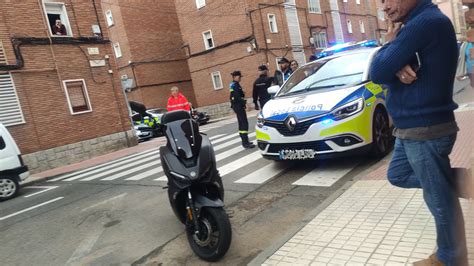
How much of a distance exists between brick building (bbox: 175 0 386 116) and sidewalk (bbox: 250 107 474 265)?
68.2 feet

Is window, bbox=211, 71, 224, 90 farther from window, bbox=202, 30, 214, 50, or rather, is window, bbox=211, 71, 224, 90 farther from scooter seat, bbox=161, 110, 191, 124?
scooter seat, bbox=161, 110, 191, 124

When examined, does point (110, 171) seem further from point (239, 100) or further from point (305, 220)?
point (305, 220)

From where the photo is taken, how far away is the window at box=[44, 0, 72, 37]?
1420cm

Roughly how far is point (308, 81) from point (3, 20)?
37.8 feet

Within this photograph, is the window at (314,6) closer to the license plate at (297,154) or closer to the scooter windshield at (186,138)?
the license plate at (297,154)

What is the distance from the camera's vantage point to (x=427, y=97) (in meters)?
2.10

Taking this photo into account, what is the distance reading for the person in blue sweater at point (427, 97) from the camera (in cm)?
Answer: 204

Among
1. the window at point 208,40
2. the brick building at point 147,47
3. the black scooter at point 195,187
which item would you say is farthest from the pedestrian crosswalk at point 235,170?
the brick building at point 147,47

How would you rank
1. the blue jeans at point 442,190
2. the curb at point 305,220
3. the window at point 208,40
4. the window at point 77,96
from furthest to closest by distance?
1. the window at point 208,40
2. the window at point 77,96
3. the curb at point 305,220
4. the blue jeans at point 442,190

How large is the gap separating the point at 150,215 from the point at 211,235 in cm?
200

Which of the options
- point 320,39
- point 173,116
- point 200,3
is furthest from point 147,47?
point 173,116

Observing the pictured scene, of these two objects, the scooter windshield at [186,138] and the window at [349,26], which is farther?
the window at [349,26]

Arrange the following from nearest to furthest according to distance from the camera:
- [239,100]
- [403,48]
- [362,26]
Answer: [403,48], [239,100], [362,26]

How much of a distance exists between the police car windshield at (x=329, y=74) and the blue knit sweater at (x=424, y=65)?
368cm
